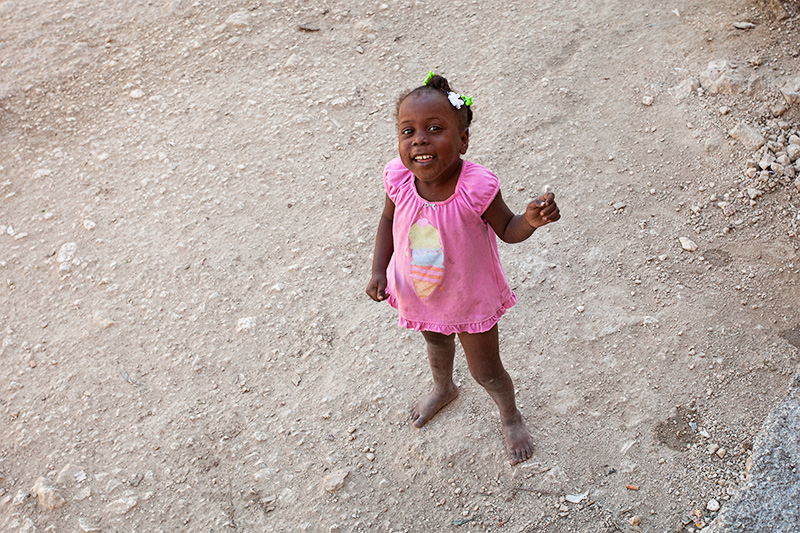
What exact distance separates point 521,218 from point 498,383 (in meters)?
0.71

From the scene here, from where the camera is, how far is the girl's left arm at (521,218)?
1.81 m

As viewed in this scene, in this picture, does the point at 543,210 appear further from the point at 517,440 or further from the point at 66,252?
the point at 66,252

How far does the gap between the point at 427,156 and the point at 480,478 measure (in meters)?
1.21

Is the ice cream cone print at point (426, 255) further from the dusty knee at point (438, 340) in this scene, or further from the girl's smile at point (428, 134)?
the dusty knee at point (438, 340)

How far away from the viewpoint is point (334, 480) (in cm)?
250

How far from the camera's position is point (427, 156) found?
6.39ft

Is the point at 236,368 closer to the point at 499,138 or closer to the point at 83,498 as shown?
the point at 83,498

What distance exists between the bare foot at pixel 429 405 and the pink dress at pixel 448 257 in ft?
1.80

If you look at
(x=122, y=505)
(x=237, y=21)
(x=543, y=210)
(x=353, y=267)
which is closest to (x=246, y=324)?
(x=353, y=267)

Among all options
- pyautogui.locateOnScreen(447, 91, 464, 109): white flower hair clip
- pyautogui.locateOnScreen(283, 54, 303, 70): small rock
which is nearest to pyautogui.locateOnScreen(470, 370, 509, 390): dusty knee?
pyautogui.locateOnScreen(447, 91, 464, 109): white flower hair clip

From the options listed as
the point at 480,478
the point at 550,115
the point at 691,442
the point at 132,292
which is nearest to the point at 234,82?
the point at 132,292

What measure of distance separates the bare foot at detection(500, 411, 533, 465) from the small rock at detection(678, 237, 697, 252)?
1215mm

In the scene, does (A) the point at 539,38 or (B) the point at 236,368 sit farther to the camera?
(A) the point at 539,38

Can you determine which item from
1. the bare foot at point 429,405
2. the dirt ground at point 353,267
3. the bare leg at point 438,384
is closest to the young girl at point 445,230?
the bare leg at point 438,384
